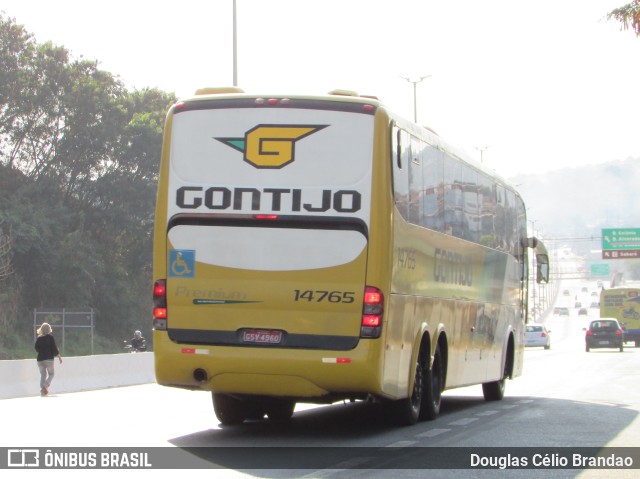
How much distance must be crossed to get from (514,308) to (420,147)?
26.8 feet

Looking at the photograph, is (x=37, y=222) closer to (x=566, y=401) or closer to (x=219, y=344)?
(x=566, y=401)

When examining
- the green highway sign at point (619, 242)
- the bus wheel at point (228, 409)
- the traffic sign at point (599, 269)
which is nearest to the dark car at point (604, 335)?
the green highway sign at point (619, 242)

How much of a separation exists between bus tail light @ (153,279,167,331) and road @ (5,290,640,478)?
3.93ft

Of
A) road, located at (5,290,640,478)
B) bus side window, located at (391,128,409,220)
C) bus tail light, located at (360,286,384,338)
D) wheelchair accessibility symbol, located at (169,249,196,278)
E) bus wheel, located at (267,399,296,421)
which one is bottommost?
road, located at (5,290,640,478)

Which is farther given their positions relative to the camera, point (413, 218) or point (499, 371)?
point (499, 371)

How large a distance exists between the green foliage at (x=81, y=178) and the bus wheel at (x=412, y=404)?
45.2 metres

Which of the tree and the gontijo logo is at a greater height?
the tree

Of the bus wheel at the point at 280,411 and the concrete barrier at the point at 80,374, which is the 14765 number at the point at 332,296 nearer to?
the bus wheel at the point at 280,411

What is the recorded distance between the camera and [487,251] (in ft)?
63.9

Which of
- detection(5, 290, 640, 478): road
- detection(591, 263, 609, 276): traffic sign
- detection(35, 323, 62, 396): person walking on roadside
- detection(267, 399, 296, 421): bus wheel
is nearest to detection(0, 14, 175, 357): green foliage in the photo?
detection(35, 323, 62, 396): person walking on roadside

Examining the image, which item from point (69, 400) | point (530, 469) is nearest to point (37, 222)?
point (69, 400)

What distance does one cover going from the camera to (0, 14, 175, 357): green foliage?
60094 millimetres

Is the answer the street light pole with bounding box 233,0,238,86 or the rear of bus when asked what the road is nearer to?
the rear of bus

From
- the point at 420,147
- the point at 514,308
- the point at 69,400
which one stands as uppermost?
the point at 420,147
